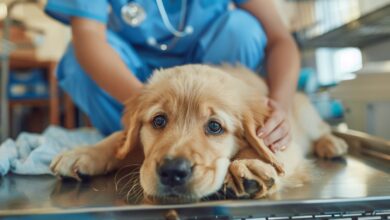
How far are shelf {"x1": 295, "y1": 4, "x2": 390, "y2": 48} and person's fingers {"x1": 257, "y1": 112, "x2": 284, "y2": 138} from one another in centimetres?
80

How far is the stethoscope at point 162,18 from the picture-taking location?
1.39 meters

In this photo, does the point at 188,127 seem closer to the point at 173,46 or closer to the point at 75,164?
the point at 75,164

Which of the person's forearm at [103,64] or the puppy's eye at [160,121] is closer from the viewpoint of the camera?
the puppy's eye at [160,121]

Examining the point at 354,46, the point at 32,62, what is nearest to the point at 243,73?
the point at 354,46

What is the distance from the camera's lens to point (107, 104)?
1.55m

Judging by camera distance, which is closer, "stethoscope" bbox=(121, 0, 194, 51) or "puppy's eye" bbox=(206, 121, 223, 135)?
"puppy's eye" bbox=(206, 121, 223, 135)

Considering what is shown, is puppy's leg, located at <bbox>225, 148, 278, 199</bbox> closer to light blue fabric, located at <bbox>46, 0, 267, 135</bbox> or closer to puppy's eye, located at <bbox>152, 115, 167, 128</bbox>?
puppy's eye, located at <bbox>152, 115, 167, 128</bbox>

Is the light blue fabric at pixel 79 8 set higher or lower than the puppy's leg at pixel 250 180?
higher

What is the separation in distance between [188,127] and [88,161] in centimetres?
27

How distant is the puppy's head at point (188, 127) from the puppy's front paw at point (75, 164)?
79 mm

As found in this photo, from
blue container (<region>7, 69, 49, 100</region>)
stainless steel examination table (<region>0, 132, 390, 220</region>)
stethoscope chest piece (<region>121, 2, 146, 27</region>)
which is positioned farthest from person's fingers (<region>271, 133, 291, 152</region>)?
blue container (<region>7, 69, 49, 100</region>)

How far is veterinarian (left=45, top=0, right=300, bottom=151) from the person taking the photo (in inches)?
50.3

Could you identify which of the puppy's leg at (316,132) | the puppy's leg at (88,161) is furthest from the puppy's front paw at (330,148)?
the puppy's leg at (88,161)

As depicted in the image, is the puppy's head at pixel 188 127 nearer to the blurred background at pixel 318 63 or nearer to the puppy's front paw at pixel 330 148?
Answer: the puppy's front paw at pixel 330 148
